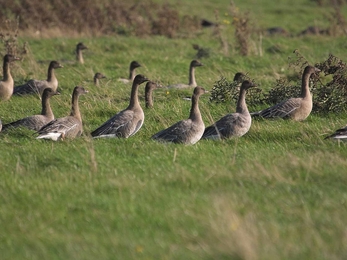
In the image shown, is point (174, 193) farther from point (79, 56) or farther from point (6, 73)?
point (79, 56)

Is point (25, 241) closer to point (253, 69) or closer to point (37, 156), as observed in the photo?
point (37, 156)

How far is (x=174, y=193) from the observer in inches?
342

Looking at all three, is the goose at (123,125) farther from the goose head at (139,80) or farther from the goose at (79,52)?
the goose at (79,52)

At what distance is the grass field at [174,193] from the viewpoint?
7.16 metres

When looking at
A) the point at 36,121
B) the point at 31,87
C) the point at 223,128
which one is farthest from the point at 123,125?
the point at 31,87

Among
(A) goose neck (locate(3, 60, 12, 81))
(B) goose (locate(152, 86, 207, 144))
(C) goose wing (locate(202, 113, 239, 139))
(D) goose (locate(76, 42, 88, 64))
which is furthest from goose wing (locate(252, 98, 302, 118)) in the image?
(D) goose (locate(76, 42, 88, 64))

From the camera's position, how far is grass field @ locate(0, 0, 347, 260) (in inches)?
282

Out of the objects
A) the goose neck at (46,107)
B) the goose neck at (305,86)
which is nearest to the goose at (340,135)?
the goose neck at (305,86)

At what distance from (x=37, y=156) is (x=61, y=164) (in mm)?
511

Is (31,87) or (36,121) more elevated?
(36,121)

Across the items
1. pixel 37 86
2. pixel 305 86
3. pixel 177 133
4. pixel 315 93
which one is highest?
pixel 177 133

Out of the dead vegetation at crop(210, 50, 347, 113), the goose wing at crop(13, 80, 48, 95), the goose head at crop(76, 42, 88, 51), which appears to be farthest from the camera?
the goose head at crop(76, 42, 88, 51)

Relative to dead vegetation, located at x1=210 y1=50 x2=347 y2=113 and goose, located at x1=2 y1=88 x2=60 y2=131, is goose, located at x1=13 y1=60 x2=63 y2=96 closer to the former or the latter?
goose, located at x1=2 y1=88 x2=60 y2=131

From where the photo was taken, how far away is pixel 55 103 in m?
15.8
